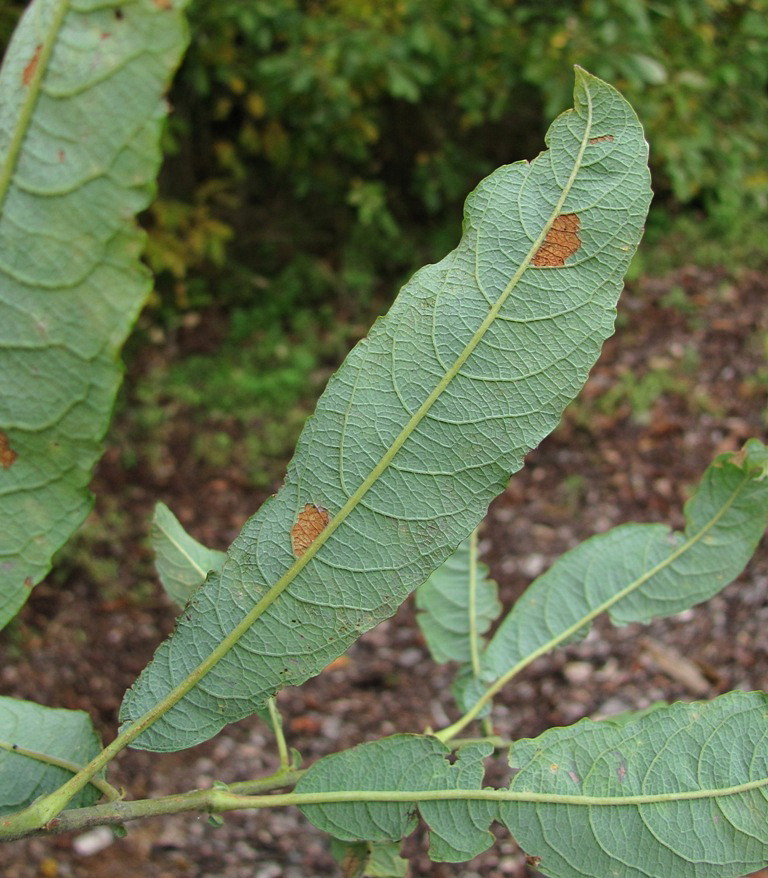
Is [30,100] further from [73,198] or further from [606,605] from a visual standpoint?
[606,605]

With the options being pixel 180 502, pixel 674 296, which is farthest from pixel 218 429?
pixel 674 296

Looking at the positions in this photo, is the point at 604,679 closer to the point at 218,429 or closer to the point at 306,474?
the point at 218,429

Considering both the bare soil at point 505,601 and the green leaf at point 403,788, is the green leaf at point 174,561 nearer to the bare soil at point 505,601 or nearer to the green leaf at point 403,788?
the green leaf at point 403,788

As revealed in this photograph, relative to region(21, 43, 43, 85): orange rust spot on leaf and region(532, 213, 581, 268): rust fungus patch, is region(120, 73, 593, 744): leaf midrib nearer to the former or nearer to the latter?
region(532, 213, 581, 268): rust fungus patch

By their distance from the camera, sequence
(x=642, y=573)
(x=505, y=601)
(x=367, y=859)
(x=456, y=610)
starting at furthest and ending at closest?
Answer: 1. (x=505, y=601)
2. (x=456, y=610)
3. (x=642, y=573)
4. (x=367, y=859)

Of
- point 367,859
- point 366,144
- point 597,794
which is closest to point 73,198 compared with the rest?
point 597,794

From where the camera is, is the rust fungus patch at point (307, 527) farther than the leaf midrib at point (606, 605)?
No

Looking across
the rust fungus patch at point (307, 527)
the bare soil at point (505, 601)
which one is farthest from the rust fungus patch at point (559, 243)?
the bare soil at point (505, 601)
